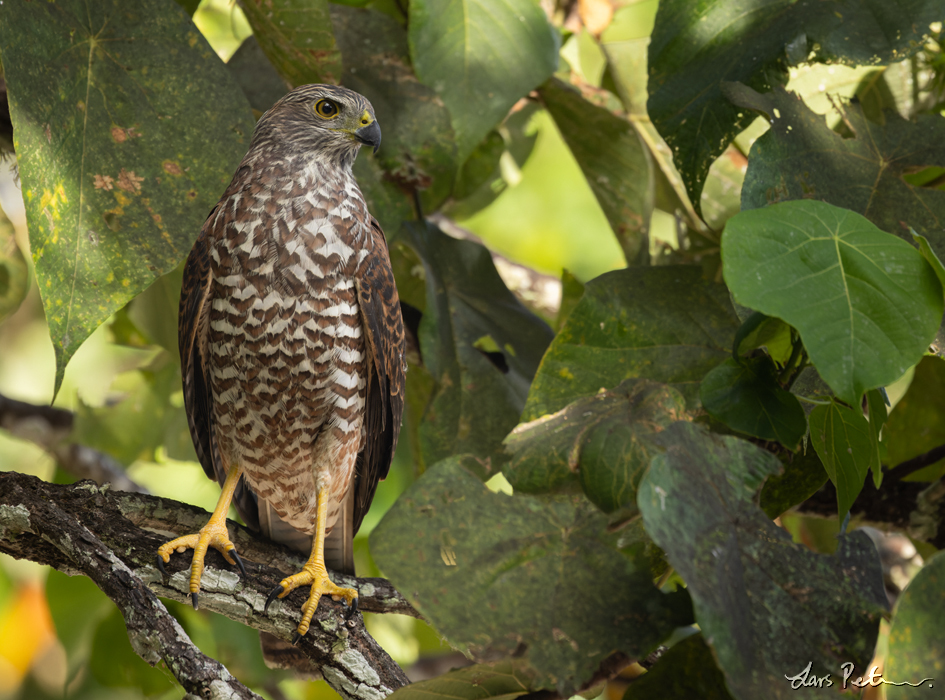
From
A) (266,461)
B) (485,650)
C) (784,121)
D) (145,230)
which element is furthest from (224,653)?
(784,121)

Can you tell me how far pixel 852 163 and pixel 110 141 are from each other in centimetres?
130

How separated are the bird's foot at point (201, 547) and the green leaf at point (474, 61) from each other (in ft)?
3.17

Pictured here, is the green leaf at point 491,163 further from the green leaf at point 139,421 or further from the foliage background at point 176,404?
the green leaf at point 139,421

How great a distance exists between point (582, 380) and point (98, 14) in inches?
43.8

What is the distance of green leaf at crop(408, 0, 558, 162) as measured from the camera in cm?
180

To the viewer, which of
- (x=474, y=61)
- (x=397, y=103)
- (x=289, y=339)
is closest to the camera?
(x=289, y=339)

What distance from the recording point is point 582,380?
1432mm

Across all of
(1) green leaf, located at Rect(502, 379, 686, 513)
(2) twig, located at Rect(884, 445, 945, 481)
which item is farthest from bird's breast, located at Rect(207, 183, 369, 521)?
(2) twig, located at Rect(884, 445, 945, 481)

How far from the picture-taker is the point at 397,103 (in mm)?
1929

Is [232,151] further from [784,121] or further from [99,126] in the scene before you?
[784,121]

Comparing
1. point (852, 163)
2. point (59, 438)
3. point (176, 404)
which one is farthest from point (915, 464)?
point (59, 438)

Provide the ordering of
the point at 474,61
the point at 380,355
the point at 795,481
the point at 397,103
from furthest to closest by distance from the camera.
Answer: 1. the point at 397,103
2. the point at 474,61
3. the point at 380,355
4. the point at 795,481

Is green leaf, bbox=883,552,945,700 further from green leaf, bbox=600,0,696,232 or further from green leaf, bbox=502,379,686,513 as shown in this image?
green leaf, bbox=600,0,696,232
